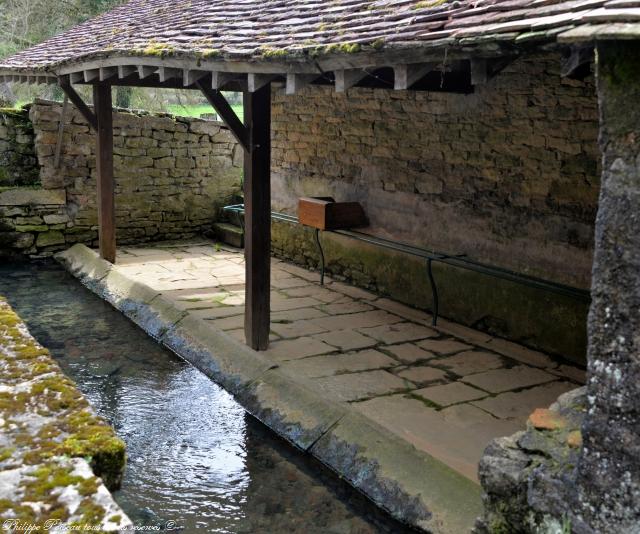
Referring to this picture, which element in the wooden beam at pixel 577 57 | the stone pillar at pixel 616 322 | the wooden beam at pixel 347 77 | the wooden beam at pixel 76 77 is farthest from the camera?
the wooden beam at pixel 76 77

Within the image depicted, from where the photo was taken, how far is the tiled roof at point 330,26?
284 centimetres

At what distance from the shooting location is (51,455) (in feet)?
5.84

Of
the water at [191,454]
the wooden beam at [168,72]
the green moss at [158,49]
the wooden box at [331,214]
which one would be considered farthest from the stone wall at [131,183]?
the wooden beam at [168,72]

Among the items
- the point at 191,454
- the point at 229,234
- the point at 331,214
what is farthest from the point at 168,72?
the point at 229,234

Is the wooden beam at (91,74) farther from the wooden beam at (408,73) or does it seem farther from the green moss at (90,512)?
the green moss at (90,512)

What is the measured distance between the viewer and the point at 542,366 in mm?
5613

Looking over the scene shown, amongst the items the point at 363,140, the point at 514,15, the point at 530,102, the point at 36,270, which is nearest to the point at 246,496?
the point at 514,15

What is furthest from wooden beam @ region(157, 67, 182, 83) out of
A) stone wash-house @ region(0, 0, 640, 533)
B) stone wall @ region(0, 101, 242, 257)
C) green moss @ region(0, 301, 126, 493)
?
stone wall @ region(0, 101, 242, 257)

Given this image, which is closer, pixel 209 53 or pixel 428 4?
pixel 428 4

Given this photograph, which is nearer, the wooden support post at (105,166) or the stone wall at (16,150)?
the wooden support post at (105,166)

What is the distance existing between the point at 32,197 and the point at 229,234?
2.68m

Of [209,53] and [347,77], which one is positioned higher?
[209,53]

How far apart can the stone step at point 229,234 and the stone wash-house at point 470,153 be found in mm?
883

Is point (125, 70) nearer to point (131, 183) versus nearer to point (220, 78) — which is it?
point (220, 78)
